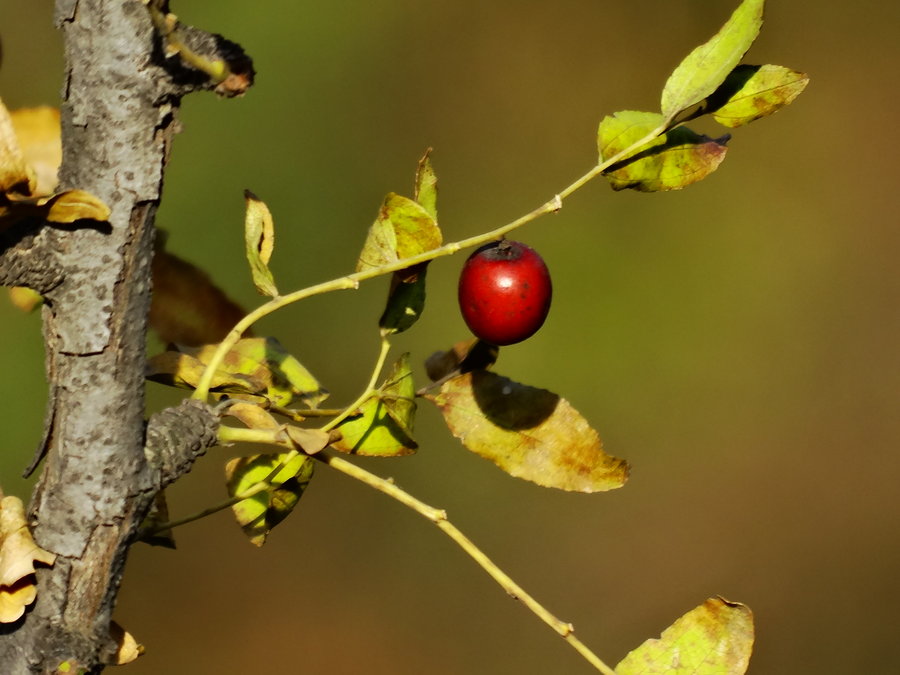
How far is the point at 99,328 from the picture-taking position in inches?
17.9

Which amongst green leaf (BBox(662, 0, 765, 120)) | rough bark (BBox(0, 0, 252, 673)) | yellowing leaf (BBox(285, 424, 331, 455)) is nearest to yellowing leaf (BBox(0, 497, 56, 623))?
rough bark (BBox(0, 0, 252, 673))

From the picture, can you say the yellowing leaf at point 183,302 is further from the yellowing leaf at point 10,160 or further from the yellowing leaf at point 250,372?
the yellowing leaf at point 10,160

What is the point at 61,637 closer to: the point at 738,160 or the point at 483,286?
the point at 483,286

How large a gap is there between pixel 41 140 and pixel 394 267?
0.58 ft

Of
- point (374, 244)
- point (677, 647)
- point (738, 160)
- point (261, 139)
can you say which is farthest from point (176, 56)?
point (738, 160)

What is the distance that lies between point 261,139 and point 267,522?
4.45 ft

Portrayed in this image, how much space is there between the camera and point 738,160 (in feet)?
6.76

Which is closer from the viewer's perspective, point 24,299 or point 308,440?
point 308,440

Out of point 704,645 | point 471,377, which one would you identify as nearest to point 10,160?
point 471,377

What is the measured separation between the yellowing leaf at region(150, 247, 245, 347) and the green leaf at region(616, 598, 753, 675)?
0.29 m

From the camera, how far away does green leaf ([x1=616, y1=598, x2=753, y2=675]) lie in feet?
1.68

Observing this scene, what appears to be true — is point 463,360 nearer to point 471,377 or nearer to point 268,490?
point 471,377

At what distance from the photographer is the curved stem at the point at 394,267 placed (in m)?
0.48

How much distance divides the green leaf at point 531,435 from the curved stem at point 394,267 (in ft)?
0.28
